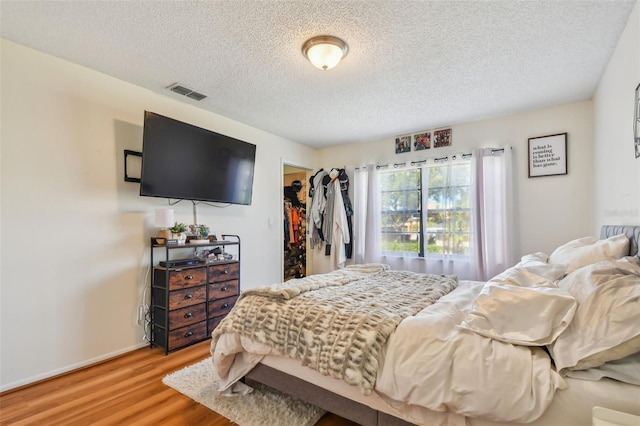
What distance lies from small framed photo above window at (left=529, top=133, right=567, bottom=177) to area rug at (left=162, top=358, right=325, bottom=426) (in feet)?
10.7

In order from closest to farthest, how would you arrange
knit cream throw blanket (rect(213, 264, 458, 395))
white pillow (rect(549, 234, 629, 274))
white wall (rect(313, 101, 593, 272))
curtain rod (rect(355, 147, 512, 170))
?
knit cream throw blanket (rect(213, 264, 458, 395)) → white pillow (rect(549, 234, 629, 274)) → white wall (rect(313, 101, 593, 272)) → curtain rod (rect(355, 147, 512, 170))

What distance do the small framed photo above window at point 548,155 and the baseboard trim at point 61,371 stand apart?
439 cm

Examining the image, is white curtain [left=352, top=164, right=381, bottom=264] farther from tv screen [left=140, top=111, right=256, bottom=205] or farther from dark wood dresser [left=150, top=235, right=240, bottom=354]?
dark wood dresser [left=150, top=235, right=240, bottom=354]

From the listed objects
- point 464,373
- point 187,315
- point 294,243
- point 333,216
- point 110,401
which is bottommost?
point 110,401

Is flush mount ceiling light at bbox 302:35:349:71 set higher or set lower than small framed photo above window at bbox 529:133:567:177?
higher

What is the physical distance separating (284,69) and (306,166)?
2.38 m

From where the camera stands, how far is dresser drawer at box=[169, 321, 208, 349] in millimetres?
2643

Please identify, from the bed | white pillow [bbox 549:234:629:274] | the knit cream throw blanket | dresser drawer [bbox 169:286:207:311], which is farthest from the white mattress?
dresser drawer [bbox 169:286:207:311]

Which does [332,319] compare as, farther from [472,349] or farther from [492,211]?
[492,211]


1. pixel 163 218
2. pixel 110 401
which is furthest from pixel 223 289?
pixel 110 401

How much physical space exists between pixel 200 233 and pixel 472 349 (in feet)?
8.66

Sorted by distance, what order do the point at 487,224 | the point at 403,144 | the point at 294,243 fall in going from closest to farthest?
the point at 487,224 → the point at 403,144 → the point at 294,243

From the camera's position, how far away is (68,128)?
237cm

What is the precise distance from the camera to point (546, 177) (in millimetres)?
3246
